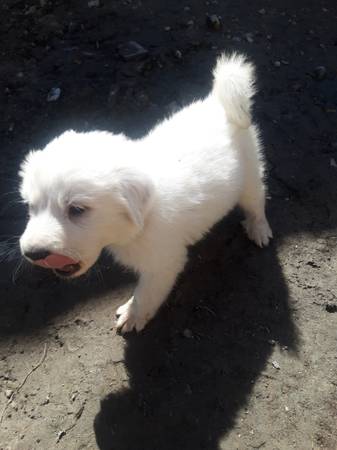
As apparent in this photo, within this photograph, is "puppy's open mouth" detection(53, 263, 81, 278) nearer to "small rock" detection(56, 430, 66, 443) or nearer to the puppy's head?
the puppy's head

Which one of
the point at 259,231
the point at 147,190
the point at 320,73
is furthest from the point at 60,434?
the point at 320,73

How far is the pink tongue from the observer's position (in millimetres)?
1960

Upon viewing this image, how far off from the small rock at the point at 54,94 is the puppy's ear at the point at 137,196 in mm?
2184

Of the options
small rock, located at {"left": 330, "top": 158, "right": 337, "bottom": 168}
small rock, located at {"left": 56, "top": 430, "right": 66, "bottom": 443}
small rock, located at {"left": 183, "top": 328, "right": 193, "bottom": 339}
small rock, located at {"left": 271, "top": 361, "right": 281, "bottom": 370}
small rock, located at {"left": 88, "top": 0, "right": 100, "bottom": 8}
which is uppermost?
small rock, located at {"left": 88, "top": 0, "right": 100, "bottom": 8}

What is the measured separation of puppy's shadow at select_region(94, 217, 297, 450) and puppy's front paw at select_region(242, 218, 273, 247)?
2.5 inches

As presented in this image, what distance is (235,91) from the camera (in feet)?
8.13

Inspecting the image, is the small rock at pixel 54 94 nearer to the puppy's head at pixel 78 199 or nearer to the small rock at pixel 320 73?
the puppy's head at pixel 78 199

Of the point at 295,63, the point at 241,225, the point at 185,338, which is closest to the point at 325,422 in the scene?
the point at 185,338

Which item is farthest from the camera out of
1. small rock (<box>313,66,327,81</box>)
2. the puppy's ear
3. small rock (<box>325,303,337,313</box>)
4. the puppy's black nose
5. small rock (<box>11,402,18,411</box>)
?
small rock (<box>313,66,327,81</box>)

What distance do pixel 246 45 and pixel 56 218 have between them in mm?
3087

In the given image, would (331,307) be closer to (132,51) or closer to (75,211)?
(75,211)

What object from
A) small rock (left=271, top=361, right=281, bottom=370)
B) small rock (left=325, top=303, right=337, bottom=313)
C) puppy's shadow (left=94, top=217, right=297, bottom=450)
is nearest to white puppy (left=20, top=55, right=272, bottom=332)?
puppy's shadow (left=94, top=217, right=297, bottom=450)

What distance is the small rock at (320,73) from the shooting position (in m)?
4.08

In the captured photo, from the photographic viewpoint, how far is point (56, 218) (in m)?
1.97
